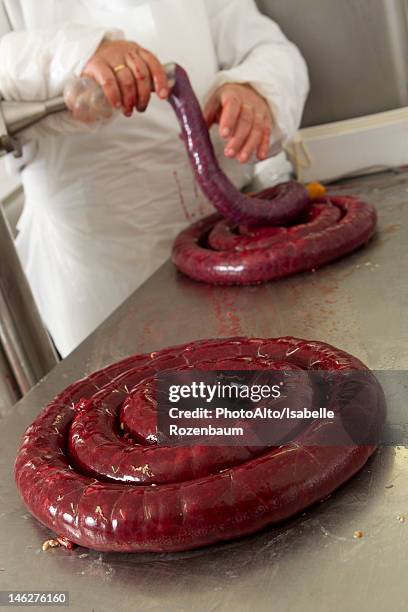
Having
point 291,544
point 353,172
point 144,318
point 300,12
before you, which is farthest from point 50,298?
point 291,544

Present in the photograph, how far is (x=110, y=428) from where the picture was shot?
118cm

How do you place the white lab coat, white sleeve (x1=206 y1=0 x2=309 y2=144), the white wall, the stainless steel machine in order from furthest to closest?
the white wall
the white lab coat
white sleeve (x1=206 y1=0 x2=309 y2=144)
the stainless steel machine

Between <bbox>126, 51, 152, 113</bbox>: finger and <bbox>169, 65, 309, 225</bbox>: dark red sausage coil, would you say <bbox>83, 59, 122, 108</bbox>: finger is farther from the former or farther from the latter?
<bbox>169, 65, 309, 225</bbox>: dark red sausage coil

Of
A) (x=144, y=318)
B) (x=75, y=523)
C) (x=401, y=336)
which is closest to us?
(x=75, y=523)

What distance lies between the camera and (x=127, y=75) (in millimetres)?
1874

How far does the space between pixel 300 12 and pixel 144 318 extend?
56.5 inches

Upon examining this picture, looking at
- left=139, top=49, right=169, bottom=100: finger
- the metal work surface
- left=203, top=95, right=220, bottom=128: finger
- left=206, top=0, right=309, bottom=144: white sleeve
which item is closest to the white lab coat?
left=206, top=0, right=309, bottom=144: white sleeve

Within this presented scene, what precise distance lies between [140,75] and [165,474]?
113 centimetres

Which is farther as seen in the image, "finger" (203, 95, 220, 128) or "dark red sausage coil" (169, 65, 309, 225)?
"finger" (203, 95, 220, 128)

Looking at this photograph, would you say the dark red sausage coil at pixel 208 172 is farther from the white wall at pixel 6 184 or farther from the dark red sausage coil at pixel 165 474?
the white wall at pixel 6 184

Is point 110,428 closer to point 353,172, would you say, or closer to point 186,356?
point 186,356

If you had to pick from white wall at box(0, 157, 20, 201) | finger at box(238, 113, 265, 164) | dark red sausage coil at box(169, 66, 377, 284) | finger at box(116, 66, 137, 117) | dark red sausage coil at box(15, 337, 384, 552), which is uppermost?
finger at box(116, 66, 137, 117)

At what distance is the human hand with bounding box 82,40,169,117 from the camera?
1876mm

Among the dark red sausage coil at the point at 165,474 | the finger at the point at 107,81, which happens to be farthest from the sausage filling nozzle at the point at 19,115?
the dark red sausage coil at the point at 165,474
